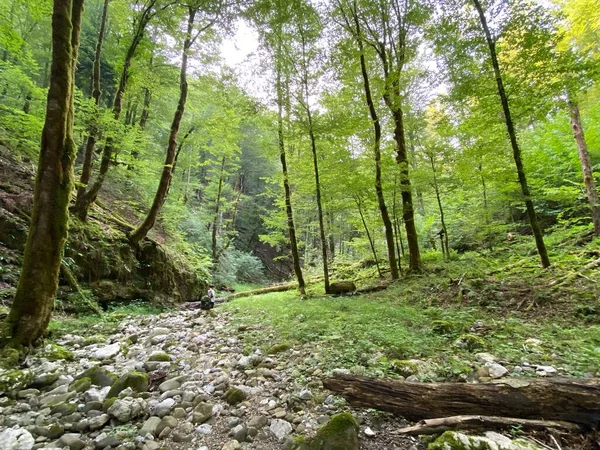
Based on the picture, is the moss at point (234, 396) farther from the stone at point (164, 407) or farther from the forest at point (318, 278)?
the stone at point (164, 407)

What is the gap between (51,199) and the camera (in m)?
4.34

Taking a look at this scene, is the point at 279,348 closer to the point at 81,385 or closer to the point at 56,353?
the point at 81,385

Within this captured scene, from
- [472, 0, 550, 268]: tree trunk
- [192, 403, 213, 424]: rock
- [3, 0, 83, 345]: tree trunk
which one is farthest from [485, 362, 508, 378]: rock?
[3, 0, 83, 345]: tree trunk

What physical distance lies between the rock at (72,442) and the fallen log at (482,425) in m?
2.58

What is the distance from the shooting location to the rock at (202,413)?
2.60 meters

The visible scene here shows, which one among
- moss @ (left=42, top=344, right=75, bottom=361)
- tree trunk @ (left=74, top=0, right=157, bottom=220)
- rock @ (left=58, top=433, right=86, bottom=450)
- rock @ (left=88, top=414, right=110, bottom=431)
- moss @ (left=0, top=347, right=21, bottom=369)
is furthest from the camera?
tree trunk @ (left=74, top=0, right=157, bottom=220)

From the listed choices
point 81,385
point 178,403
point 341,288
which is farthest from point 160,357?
point 341,288

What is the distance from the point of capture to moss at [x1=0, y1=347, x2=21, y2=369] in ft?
11.4

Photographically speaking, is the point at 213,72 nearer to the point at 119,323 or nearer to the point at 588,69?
the point at 119,323

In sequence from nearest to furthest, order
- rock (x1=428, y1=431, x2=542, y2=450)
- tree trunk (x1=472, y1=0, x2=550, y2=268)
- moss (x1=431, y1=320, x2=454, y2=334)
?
rock (x1=428, y1=431, x2=542, y2=450) → moss (x1=431, y1=320, x2=454, y2=334) → tree trunk (x1=472, y1=0, x2=550, y2=268)

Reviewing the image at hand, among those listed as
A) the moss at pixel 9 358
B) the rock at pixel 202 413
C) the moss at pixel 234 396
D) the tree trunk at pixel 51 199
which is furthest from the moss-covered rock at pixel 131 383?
the tree trunk at pixel 51 199

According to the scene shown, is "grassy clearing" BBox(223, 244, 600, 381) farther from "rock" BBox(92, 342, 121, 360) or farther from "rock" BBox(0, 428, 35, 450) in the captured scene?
"rock" BBox(0, 428, 35, 450)

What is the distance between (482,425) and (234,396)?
228cm

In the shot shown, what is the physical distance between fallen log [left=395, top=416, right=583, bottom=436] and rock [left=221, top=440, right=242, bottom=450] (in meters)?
1.31
